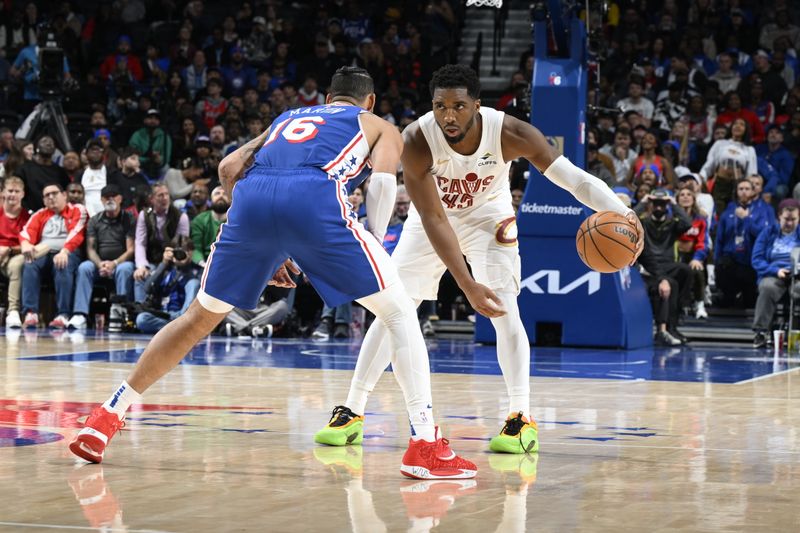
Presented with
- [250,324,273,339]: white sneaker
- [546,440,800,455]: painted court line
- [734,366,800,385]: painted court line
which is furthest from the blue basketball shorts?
[250,324,273,339]: white sneaker

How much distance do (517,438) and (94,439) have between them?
6.09ft

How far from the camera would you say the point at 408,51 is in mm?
19891

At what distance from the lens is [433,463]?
4.82 metres

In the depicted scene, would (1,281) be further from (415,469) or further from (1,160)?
(415,469)

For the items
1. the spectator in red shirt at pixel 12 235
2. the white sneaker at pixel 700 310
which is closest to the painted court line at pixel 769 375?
the white sneaker at pixel 700 310

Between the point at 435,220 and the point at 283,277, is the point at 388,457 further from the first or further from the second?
the point at 435,220

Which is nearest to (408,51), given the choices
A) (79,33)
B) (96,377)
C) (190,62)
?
(190,62)

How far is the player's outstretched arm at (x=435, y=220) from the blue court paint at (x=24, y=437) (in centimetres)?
198

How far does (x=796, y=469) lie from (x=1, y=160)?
13665 mm

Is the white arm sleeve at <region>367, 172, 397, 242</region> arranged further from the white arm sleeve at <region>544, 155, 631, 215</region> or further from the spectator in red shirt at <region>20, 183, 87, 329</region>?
the spectator in red shirt at <region>20, 183, 87, 329</region>

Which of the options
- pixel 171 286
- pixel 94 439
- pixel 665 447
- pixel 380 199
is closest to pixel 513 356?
pixel 665 447

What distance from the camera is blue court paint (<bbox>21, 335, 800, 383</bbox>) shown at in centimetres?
992

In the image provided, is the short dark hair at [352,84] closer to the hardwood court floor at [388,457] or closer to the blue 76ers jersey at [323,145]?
the blue 76ers jersey at [323,145]

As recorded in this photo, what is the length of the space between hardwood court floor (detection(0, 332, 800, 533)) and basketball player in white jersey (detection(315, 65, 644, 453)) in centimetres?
25
